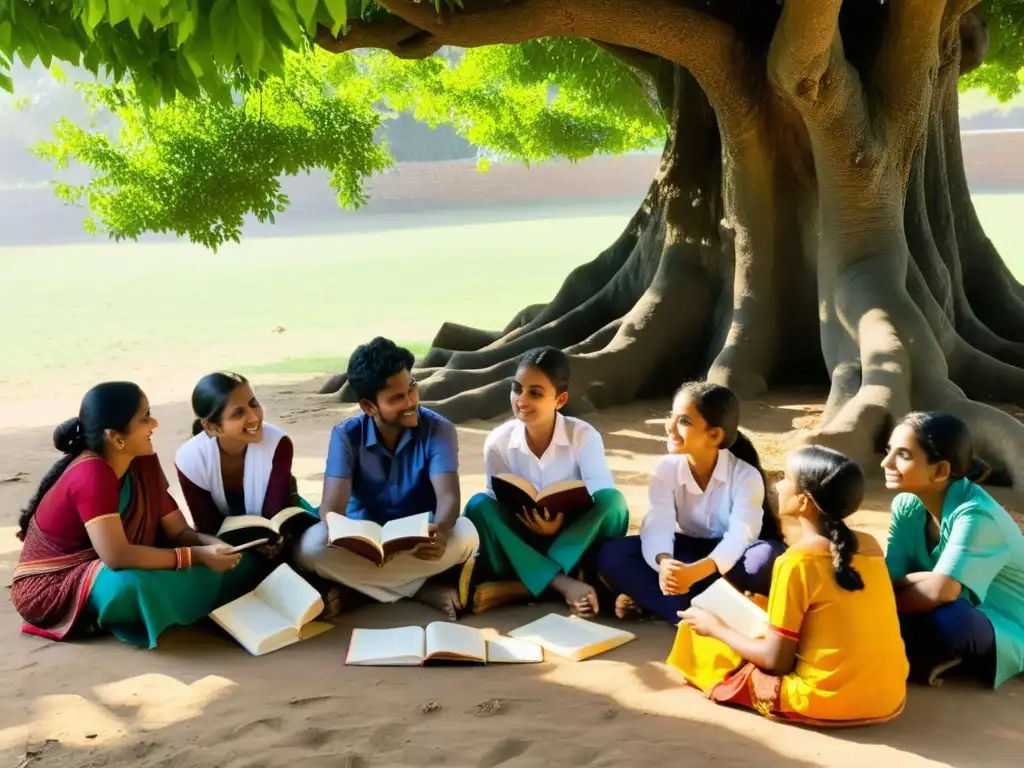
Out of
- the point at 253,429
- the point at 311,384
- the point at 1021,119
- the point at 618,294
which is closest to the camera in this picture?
the point at 253,429

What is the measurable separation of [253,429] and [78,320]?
47.1 feet

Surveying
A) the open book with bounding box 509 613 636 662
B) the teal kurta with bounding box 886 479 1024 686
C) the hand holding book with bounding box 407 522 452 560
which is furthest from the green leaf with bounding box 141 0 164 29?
the teal kurta with bounding box 886 479 1024 686

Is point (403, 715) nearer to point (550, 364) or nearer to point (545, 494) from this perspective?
point (545, 494)

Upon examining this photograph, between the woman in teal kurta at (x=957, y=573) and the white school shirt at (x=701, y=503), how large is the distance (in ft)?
1.64

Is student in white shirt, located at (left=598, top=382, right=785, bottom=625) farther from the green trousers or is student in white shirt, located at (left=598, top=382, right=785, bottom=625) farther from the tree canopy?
the tree canopy

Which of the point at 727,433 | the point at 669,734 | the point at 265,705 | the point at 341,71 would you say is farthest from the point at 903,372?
the point at 341,71

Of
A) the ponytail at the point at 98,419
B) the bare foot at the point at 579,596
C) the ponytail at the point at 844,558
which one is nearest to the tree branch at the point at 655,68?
the bare foot at the point at 579,596

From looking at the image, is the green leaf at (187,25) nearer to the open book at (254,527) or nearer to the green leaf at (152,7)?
the green leaf at (152,7)

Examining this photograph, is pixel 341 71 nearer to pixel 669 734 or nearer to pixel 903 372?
pixel 903 372

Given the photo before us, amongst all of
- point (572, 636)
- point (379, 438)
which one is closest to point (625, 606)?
point (572, 636)

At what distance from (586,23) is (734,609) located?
→ 13.3 ft

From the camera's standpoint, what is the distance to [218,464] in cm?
402

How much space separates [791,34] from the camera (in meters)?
5.48

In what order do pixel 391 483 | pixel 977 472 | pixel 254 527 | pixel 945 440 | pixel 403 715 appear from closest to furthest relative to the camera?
pixel 403 715
pixel 945 440
pixel 977 472
pixel 254 527
pixel 391 483
